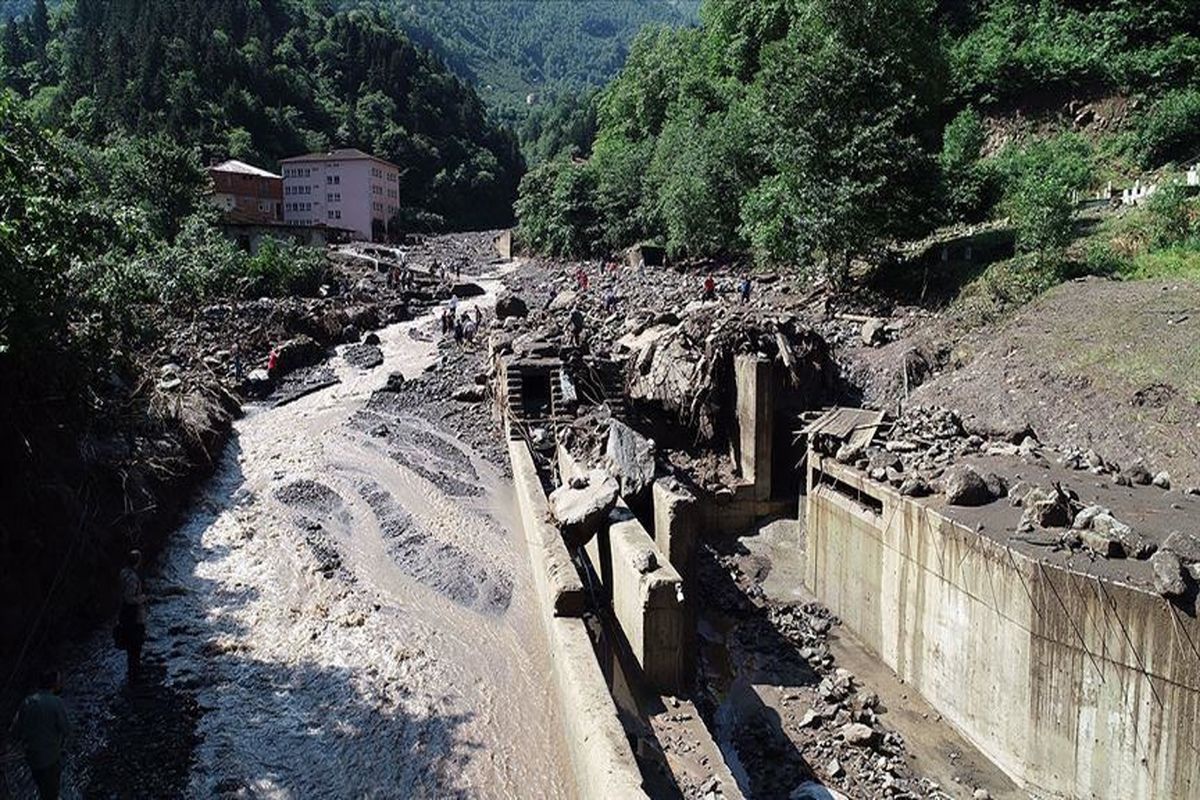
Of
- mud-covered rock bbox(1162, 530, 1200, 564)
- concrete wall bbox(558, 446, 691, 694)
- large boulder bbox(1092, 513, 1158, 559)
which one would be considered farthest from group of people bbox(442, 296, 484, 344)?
mud-covered rock bbox(1162, 530, 1200, 564)

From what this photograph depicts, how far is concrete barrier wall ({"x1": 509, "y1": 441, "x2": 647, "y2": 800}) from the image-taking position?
786 cm

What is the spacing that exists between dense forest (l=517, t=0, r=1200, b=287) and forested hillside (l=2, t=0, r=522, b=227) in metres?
45.2

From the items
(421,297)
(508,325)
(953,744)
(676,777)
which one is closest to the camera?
(676,777)

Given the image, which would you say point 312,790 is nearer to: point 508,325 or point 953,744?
point 953,744

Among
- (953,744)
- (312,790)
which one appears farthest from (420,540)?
(953,744)

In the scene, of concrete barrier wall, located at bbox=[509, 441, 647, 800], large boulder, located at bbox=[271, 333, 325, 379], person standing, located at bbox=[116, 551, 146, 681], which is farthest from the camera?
large boulder, located at bbox=[271, 333, 325, 379]

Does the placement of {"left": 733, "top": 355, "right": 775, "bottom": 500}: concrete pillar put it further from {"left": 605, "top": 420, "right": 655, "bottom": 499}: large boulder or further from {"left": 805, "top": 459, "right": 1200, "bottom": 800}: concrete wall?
{"left": 805, "top": 459, "right": 1200, "bottom": 800}: concrete wall

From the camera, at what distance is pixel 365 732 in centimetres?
1036

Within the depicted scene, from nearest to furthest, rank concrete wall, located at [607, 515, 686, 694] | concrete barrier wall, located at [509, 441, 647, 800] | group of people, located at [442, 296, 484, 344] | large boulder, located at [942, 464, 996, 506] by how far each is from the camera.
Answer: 1. concrete barrier wall, located at [509, 441, 647, 800]
2. concrete wall, located at [607, 515, 686, 694]
3. large boulder, located at [942, 464, 996, 506]
4. group of people, located at [442, 296, 484, 344]

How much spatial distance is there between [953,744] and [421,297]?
134ft

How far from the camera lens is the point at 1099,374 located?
54.1 feet

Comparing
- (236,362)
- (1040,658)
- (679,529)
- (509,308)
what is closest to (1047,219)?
(679,529)

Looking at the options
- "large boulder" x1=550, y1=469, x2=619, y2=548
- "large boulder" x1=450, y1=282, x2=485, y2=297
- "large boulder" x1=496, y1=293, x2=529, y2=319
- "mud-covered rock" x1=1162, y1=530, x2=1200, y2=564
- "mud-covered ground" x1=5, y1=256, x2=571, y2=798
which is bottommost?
"mud-covered ground" x1=5, y1=256, x2=571, y2=798

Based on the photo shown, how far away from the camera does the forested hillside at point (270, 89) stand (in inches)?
3123
